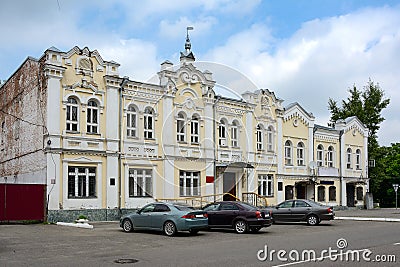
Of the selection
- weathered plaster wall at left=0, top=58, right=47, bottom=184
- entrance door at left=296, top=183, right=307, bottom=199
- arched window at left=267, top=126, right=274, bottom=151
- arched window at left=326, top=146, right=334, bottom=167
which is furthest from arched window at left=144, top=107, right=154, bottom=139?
arched window at left=326, top=146, right=334, bottom=167

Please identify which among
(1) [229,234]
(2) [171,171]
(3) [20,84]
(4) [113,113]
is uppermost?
(3) [20,84]

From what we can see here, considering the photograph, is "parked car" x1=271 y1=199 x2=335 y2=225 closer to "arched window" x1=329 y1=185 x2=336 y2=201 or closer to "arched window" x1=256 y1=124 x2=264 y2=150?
"arched window" x1=256 y1=124 x2=264 y2=150

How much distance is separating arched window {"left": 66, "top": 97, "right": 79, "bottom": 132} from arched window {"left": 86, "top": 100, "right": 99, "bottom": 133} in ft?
2.25

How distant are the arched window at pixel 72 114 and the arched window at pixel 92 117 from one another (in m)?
0.69

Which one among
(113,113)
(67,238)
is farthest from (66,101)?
(67,238)

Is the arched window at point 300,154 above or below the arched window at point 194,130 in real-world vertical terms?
below

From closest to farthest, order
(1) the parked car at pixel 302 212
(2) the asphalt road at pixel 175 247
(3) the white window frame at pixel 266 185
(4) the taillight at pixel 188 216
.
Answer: (2) the asphalt road at pixel 175 247 < (4) the taillight at pixel 188 216 < (1) the parked car at pixel 302 212 < (3) the white window frame at pixel 266 185

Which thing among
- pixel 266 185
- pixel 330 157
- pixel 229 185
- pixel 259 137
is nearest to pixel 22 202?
pixel 229 185

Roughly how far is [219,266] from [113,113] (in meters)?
19.1

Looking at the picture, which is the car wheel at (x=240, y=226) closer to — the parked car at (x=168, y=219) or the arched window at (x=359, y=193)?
the parked car at (x=168, y=219)

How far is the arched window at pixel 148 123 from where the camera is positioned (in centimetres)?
3189

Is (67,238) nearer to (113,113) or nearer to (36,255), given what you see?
(36,255)

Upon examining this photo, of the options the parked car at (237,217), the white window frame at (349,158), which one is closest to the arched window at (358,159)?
the white window frame at (349,158)

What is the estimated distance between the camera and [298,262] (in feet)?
42.3
